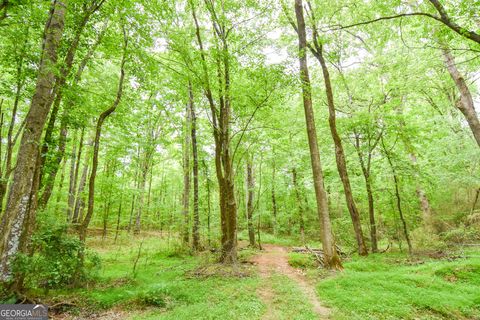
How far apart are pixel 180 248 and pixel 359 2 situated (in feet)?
46.3

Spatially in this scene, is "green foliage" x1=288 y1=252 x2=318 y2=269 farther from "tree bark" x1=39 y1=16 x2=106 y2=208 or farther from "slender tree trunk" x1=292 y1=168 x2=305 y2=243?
"tree bark" x1=39 y1=16 x2=106 y2=208

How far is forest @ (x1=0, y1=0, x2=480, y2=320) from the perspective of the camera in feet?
17.3

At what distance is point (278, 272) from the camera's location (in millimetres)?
8445

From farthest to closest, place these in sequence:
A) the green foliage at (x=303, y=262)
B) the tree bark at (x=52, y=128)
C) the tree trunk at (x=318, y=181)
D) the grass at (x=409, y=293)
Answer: the green foliage at (x=303, y=262) → the tree trunk at (x=318, y=181) → the tree bark at (x=52, y=128) → the grass at (x=409, y=293)

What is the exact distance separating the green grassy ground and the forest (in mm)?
46

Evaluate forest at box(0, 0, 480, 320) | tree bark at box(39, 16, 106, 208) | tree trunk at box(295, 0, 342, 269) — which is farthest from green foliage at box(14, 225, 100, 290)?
tree trunk at box(295, 0, 342, 269)

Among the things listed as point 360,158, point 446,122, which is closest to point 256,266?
point 360,158

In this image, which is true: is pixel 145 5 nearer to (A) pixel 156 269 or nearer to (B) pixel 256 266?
(A) pixel 156 269

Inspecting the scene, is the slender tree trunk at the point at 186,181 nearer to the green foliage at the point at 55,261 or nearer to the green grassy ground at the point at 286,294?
the green grassy ground at the point at 286,294

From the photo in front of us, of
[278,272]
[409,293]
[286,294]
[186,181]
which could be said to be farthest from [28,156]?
[409,293]

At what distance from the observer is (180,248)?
12164 millimetres

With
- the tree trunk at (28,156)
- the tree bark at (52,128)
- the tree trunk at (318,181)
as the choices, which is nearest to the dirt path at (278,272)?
the tree trunk at (318,181)

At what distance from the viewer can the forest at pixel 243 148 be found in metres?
5.26

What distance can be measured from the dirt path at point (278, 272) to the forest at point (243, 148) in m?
0.07
